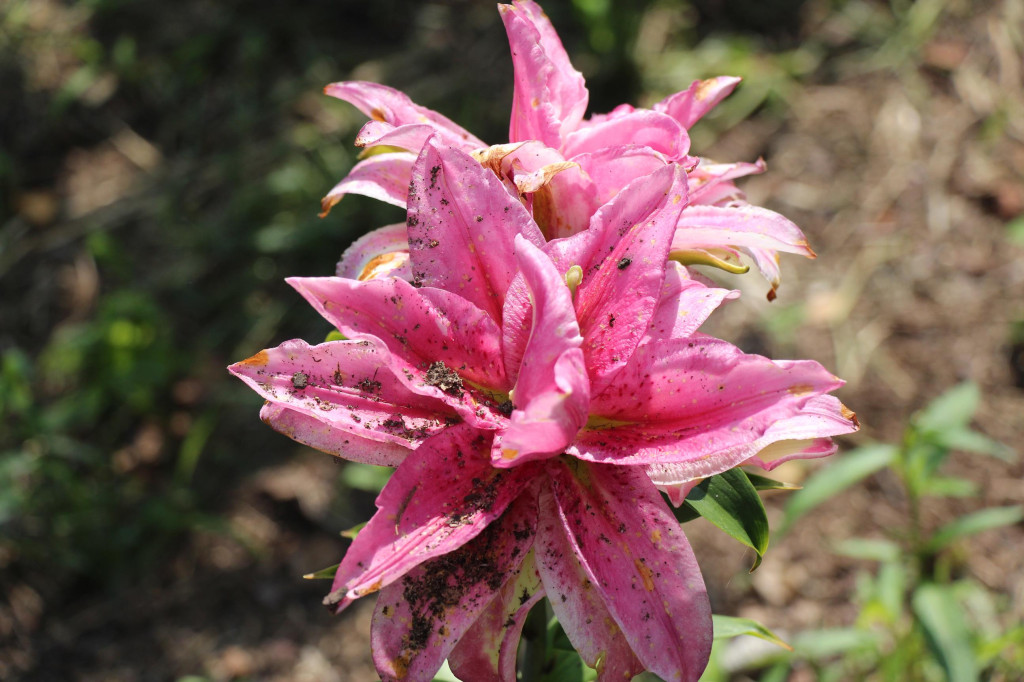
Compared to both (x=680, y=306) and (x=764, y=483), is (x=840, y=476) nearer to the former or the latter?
(x=764, y=483)

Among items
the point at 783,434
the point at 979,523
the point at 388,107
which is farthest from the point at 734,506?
the point at 979,523

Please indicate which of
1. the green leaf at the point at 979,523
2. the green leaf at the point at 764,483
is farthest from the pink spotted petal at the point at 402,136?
the green leaf at the point at 979,523

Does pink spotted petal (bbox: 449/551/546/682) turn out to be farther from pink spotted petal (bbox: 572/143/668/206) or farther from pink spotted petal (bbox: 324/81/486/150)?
pink spotted petal (bbox: 324/81/486/150)

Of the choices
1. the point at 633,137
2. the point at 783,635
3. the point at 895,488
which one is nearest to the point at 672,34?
the point at 895,488

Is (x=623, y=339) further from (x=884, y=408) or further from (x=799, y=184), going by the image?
(x=799, y=184)

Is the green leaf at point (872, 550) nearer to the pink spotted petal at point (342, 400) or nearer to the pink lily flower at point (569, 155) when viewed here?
the pink lily flower at point (569, 155)
